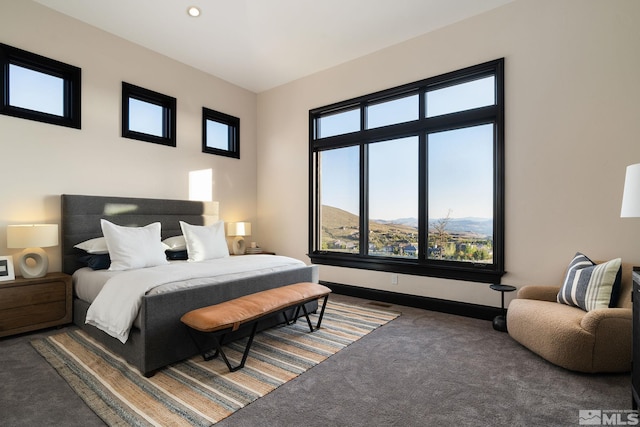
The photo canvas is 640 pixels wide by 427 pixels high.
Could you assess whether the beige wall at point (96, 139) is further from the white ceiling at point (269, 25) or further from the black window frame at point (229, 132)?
the white ceiling at point (269, 25)

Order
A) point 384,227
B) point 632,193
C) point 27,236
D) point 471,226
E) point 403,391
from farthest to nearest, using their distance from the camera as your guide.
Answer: point 384,227 → point 471,226 → point 27,236 → point 403,391 → point 632,193

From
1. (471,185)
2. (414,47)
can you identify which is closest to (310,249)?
(471,185)

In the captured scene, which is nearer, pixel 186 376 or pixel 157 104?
pixel 186 376

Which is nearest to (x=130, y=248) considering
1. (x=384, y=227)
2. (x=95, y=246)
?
(x=95, y=246)

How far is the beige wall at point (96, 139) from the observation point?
10.8 feet

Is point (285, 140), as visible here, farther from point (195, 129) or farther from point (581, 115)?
point (581, 115)

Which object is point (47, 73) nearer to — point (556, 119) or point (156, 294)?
point (156, 294)

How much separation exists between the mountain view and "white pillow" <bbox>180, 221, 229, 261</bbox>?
1724 millimetres

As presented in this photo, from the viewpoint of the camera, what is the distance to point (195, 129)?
4.91m

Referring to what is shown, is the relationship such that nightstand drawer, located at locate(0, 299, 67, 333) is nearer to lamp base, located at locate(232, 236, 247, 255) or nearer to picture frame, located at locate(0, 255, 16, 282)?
picture frame, located at locate(0, 255, 16, 282)

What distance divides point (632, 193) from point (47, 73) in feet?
17.5

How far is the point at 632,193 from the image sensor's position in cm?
194

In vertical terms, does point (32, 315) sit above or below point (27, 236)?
below

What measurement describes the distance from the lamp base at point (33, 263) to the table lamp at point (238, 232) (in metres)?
2.31
